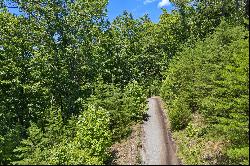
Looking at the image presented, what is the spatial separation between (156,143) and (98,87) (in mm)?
6570

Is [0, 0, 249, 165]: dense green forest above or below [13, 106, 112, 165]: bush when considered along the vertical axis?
above

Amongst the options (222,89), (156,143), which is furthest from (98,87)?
(222,89)

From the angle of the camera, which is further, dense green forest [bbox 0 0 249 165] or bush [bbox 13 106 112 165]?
dense green forest [bbox 0 0 249 165]

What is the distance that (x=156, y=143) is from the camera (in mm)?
29109

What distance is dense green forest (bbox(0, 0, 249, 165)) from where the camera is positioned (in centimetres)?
2459

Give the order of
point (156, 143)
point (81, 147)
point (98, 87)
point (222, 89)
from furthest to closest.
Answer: point (98, 87), point (156, 143), point (81, 147), point (222, 89)

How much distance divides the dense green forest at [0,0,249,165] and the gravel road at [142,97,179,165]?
35.0 inches

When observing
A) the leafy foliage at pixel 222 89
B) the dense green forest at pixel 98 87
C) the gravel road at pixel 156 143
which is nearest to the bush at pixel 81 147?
the dense green forest at pixel 98 87

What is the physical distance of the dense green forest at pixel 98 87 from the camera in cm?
2459

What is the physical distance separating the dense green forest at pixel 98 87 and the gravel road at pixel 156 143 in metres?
0.89

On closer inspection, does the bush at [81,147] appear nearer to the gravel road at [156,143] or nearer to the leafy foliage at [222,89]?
the gravel road at [156,143]

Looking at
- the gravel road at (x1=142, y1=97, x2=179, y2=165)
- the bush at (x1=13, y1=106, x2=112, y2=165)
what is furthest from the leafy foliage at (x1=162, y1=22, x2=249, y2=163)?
the bush at (x1=13, y1=106, x2=112, y2=165)

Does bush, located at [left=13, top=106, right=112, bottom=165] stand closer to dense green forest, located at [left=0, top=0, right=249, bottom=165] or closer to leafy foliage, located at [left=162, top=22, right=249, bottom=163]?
dense green forest, located at [left=0, top=0, right=249, bottom=165]

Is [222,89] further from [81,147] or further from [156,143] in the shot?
[81,147]
